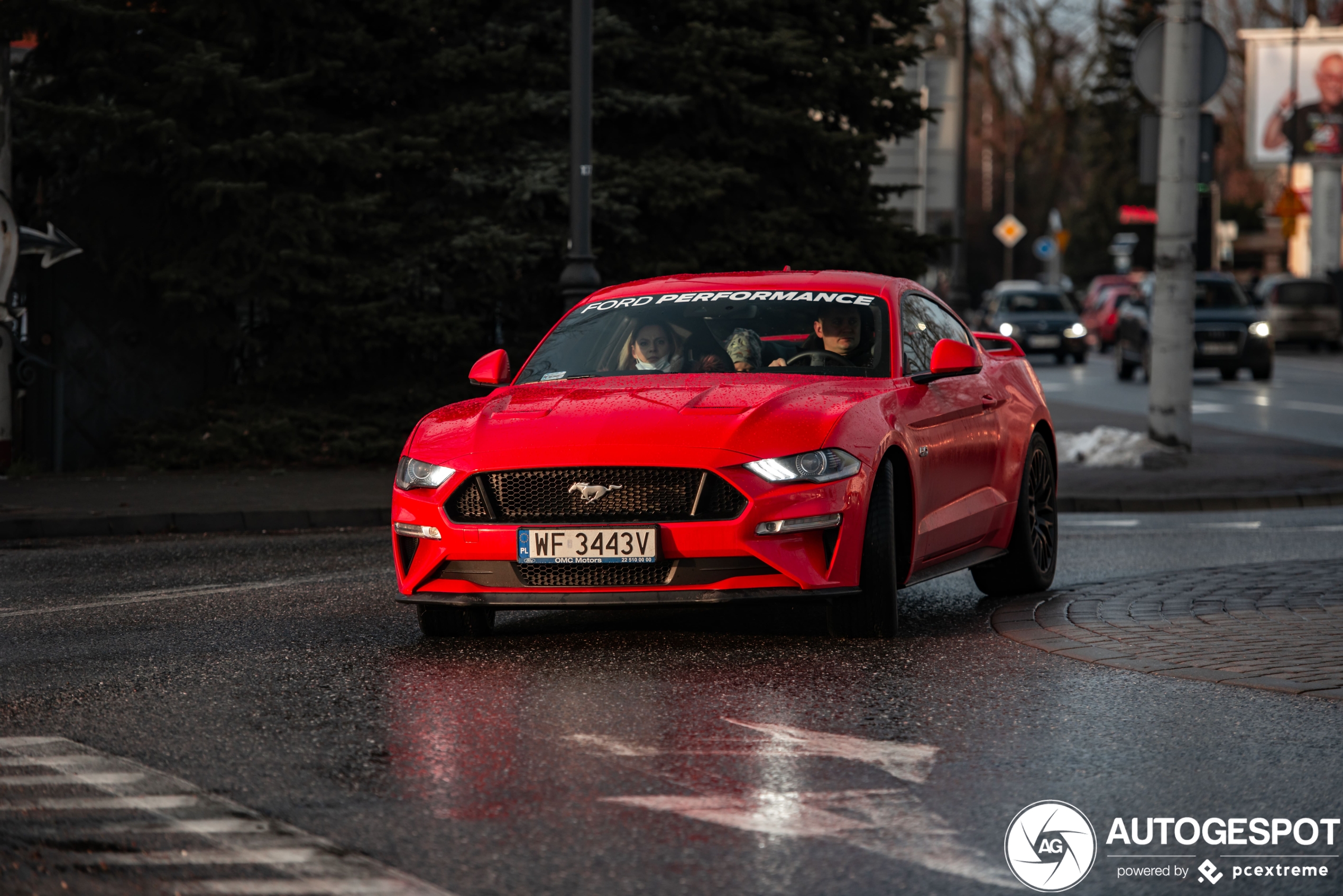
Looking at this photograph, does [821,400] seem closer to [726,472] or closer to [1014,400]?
[726,472]

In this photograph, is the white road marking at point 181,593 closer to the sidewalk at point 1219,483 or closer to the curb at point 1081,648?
the curb at point 1081,648

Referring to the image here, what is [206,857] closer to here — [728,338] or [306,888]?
[306,888]

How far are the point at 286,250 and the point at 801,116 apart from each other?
16.9 ft

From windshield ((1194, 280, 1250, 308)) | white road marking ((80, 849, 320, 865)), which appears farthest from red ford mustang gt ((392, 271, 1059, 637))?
windshield ((1194, 280, 1250, 308))

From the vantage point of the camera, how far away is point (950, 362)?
858 centimetres

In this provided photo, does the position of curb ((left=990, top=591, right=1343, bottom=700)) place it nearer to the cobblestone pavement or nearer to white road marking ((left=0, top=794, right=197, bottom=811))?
the cobblestone pavement

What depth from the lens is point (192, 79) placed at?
16609 millimetres

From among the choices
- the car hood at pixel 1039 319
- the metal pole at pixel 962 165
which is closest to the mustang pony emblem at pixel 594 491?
the metal pole at pixel 962 165

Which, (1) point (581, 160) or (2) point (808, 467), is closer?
(2) point (808, 467)

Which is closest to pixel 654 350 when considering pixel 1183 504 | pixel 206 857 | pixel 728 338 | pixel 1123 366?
pixel 728 338

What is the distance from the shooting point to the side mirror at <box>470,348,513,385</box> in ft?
29.3

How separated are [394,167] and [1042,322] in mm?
27061

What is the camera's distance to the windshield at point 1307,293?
48094mm

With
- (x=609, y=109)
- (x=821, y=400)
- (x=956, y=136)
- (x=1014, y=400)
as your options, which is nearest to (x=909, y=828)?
(x=821, y=400)
